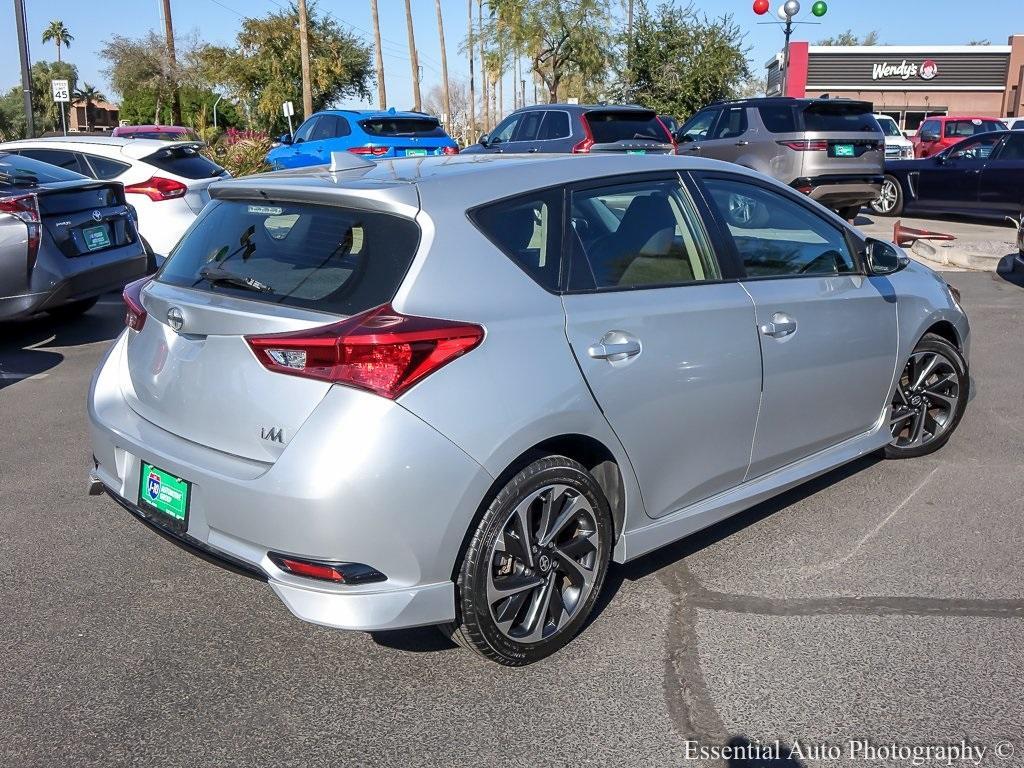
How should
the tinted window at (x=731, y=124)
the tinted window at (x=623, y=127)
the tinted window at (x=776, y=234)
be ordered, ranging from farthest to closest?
the tinted window at (x=731, y=124), the tinted window at (x=623, y=127), the tinted window at (x=776, y=234)

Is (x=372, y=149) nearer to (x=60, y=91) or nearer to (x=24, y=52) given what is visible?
(x=24, y=52)

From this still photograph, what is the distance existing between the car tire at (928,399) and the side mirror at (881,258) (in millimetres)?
515

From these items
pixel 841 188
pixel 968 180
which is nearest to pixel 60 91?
pixel 841 188

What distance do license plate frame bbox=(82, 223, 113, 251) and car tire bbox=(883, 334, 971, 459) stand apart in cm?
635

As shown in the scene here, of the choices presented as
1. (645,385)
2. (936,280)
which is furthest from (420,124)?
(645,385)

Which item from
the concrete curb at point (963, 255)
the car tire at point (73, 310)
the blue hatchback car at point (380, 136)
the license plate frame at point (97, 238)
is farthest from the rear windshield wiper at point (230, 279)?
the blue hatchback car at point (380, 136)

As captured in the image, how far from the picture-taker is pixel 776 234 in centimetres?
454

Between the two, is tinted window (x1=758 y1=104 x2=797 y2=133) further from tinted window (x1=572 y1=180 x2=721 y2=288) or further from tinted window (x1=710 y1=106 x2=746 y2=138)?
tinted window (x1=572 y1=180 x2=721 y2=288)

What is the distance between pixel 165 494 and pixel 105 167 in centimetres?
822

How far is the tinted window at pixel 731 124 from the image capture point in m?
14.3

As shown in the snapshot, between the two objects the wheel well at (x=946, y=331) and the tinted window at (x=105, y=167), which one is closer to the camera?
the wheel well at (x=946, y=331)

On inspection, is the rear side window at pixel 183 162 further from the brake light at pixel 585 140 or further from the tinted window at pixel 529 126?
the tinted window at pixel 529 126

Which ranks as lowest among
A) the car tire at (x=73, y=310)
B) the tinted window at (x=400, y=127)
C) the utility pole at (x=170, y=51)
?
the car tire at (x=73, y=310)

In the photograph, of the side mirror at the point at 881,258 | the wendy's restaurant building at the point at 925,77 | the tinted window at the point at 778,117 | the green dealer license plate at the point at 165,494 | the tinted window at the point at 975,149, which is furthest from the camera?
the wendy's restaurant building at the point at 925,77
